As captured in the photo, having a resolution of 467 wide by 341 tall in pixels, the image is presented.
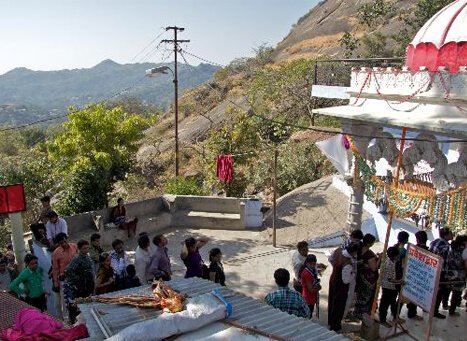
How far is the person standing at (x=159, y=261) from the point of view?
7277 mm

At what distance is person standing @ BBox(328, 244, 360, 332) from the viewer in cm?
662

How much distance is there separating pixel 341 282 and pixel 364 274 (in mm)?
407

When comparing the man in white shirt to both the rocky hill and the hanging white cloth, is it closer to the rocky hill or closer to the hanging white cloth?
the hanging white cloth

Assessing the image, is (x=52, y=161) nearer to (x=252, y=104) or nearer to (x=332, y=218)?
(x=332, y=218)

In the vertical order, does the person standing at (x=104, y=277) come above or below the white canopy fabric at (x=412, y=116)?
below

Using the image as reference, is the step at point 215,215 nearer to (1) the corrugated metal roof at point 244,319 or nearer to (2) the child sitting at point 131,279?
(2) the child sitting at point 131,279

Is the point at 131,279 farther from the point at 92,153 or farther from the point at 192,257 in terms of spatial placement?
the point at 92,153

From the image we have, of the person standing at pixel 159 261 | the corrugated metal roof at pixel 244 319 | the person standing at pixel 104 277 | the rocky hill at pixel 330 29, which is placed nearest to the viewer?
the corrugated metal roof at pixel 244 319

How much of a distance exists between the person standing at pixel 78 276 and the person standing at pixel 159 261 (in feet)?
3.24

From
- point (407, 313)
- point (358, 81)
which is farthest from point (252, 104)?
point (407, 313)

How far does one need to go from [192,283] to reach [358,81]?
6.66 m

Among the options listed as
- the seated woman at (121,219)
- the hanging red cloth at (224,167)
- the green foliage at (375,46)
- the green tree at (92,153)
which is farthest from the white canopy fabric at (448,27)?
the green foliage at (375,46)

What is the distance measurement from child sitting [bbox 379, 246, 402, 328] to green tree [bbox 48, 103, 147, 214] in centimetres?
934

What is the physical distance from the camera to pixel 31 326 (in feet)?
13.8
